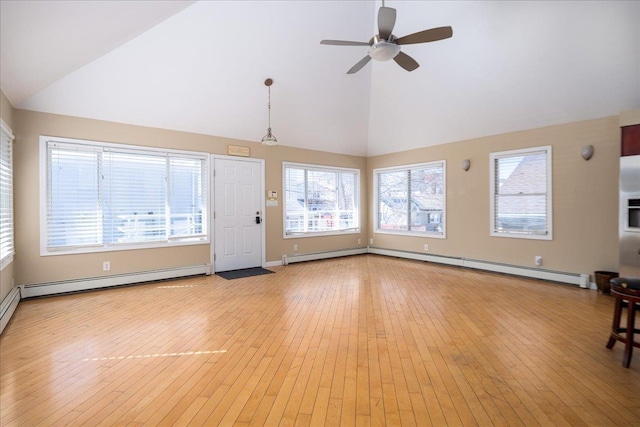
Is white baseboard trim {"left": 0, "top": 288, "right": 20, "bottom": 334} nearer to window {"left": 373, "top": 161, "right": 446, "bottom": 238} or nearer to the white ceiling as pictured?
the white ceiling

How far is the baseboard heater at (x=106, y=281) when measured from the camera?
4.35 meters

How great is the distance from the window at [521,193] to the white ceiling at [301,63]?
1.86 feet

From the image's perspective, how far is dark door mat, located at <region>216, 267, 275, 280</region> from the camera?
5749 millimetres

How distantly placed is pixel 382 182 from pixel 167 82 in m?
5.34

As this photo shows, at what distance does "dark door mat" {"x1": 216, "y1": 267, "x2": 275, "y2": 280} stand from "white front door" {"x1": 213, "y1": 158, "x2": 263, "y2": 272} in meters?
0.12

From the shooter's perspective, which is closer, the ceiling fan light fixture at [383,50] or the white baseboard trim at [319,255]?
the ceiling fan light fixture at [383,50]

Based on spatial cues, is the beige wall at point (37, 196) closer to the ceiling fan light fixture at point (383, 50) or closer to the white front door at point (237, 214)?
the white front door at point (237, 214)

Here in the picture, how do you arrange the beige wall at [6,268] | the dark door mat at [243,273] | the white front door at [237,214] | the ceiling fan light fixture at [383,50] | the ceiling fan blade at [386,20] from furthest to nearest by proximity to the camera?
the white front door at [237,214], the dark door mat at [243,273], the beige wall at [6,268], the ceiling fan light fixture at [383,50], the ceiling fan blade at [386,20]

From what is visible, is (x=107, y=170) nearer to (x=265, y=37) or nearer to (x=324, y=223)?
(x=265, y=37)

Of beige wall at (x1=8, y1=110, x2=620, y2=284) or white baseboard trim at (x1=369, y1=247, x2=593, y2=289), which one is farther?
white baseboard trim at (x1=369, y1=247, x2=593, y2=289)

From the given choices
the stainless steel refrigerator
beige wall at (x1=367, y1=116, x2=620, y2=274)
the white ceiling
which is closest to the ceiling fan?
the white ceiling

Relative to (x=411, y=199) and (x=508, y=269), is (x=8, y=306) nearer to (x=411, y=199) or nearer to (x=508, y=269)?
(x=411, y=199)

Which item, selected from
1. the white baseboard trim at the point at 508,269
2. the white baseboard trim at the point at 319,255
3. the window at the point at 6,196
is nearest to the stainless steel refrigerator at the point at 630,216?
the white baseboard trim at the point at 508,269

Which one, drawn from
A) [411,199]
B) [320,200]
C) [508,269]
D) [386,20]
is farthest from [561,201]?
[320,200]
